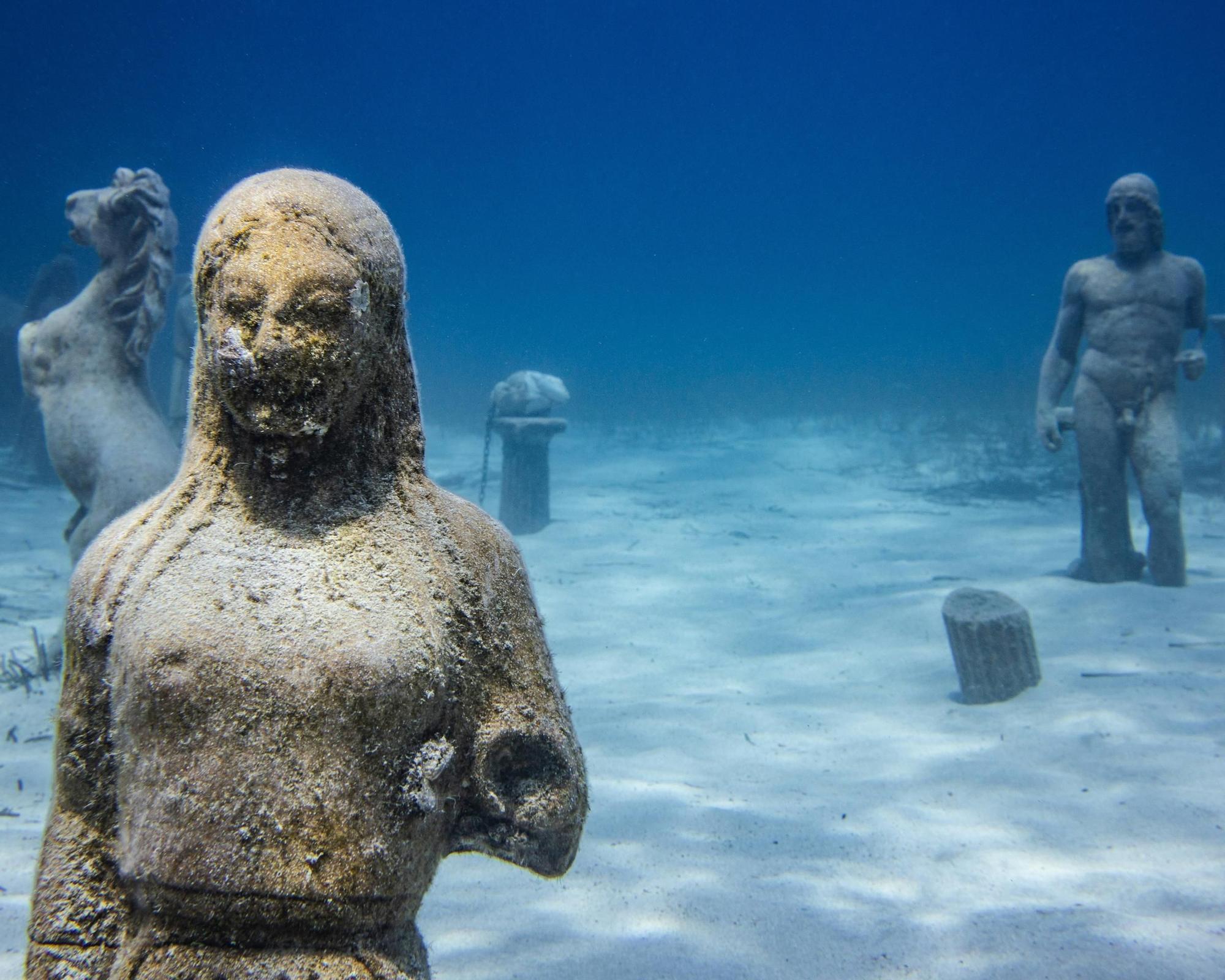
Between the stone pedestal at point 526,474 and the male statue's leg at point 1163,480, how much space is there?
288 inches

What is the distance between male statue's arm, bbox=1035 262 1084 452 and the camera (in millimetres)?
7582

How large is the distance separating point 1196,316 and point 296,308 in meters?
8.74

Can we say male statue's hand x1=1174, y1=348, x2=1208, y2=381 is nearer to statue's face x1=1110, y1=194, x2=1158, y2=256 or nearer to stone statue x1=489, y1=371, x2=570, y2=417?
statue's face x1=1110, y1=194, x2=1158, y2=256

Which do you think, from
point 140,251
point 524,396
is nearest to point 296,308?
point 140,251

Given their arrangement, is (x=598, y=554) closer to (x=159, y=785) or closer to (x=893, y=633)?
(x=893, y=633)

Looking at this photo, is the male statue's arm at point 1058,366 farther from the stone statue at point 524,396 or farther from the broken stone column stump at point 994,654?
the stone statue at point 524,396

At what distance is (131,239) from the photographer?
5.13m

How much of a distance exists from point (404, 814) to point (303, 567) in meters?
0.42

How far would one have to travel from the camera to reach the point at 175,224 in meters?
5.41

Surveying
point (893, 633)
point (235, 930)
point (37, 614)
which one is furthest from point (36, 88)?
point (235, 930)

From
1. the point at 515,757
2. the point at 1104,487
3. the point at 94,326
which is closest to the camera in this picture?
the point at 515,757

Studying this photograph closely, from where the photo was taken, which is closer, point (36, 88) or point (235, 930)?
point (235, 930)

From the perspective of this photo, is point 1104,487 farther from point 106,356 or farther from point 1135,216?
point 106,356

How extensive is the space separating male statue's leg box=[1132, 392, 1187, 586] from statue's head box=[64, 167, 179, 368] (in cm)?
863
